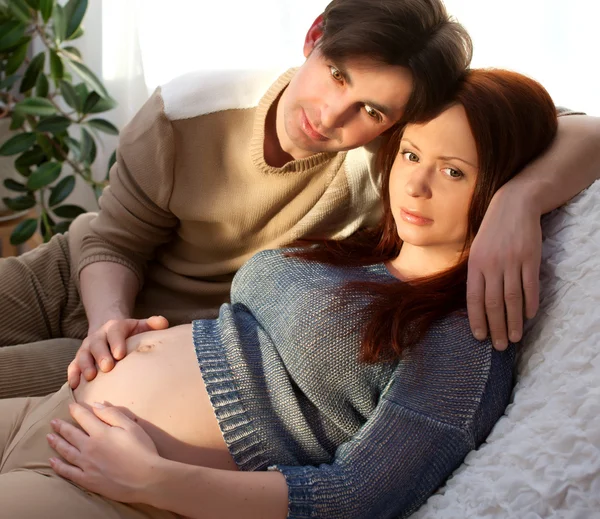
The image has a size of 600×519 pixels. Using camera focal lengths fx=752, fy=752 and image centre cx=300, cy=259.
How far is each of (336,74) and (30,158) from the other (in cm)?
151

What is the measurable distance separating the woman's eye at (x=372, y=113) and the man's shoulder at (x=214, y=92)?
338 millimetres

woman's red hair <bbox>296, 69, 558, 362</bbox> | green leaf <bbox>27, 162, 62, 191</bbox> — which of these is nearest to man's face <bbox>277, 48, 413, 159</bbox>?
woman's red hair <bbox>296, 69, 558, 362</bbox>

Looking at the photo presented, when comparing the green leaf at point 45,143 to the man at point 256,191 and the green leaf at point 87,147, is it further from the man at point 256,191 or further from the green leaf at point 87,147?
the man at point 256,191

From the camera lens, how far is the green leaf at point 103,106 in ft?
7.81

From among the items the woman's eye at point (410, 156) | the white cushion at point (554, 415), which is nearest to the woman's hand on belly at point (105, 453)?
the white cushion at point (554, 415)

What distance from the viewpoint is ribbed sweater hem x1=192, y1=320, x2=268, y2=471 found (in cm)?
114

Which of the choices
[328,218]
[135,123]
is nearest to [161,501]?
[328,218]

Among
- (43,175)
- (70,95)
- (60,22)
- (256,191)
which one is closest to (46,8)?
(60,22)

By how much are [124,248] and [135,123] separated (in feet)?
0.89

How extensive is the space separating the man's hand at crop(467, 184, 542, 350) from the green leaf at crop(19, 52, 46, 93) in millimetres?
1784

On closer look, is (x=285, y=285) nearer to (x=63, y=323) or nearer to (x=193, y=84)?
(x=193, y=84)

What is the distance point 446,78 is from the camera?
3.98ft

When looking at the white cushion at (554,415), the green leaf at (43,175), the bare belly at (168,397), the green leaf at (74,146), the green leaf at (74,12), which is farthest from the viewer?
the green leaf at (74,146)

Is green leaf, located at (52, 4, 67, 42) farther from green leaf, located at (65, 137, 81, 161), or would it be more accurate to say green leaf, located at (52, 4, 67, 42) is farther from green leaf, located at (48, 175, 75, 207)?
A: green leaf, located at (48, 175, 75, 207)
